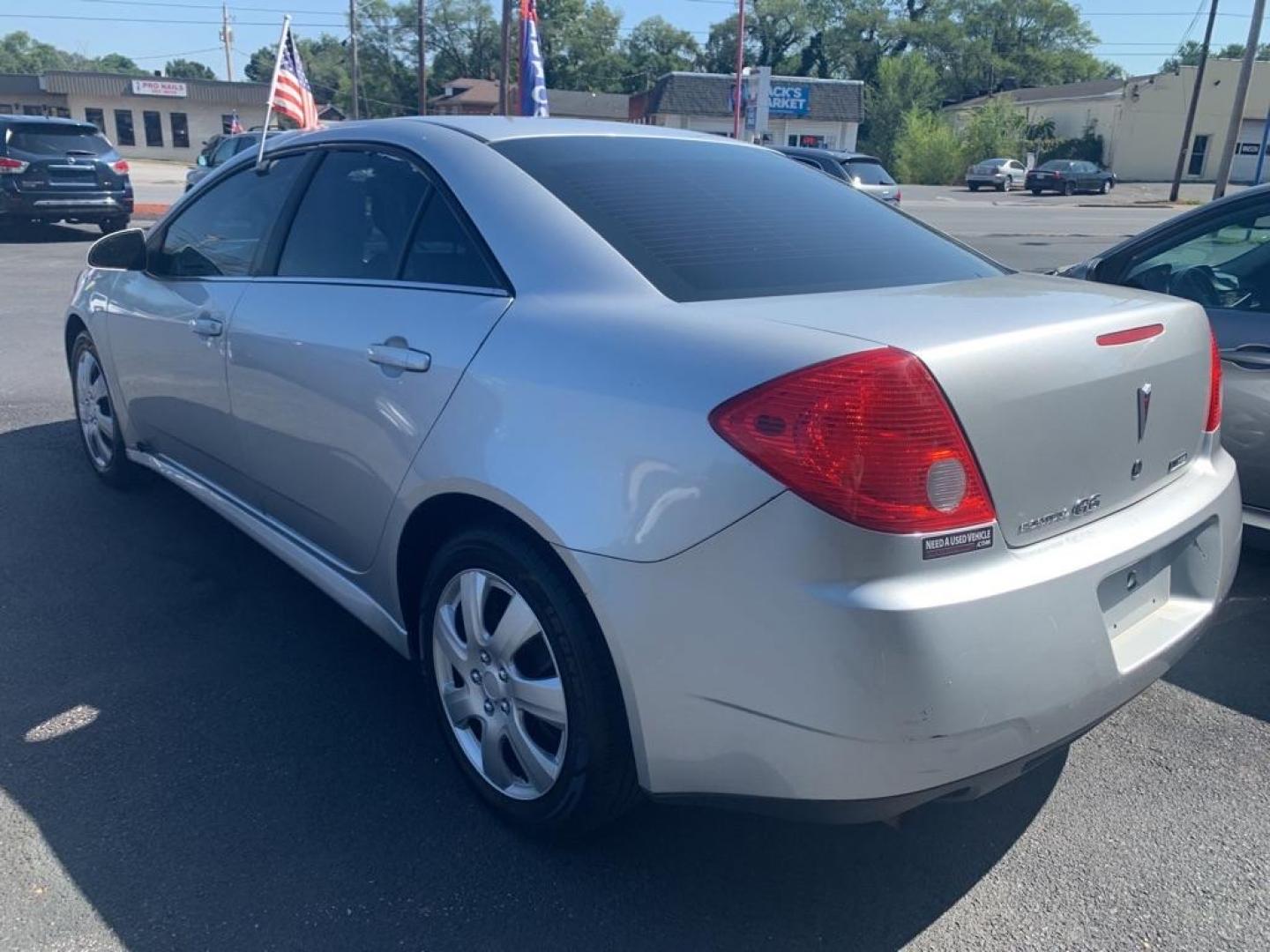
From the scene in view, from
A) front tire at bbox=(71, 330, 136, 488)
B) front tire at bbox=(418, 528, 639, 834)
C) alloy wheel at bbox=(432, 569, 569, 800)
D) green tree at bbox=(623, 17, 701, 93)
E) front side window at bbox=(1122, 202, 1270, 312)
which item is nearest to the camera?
front tire at bbox=(418, 528, 639, 834)

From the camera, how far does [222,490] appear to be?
3910mm

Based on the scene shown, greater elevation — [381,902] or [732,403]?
[732,403]

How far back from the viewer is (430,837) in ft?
8.63

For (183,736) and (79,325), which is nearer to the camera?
(183,736)

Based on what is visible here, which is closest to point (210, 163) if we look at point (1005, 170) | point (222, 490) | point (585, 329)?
point (222, 490)

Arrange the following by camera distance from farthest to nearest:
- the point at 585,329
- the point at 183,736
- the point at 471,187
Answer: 1. the point at 183,736
2. the point at 471,187
3. the point at 585,329

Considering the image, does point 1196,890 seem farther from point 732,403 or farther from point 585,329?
point 585,329

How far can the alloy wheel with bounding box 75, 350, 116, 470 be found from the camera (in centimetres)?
490

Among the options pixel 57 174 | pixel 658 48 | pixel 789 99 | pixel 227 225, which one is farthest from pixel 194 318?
pixel 658 48

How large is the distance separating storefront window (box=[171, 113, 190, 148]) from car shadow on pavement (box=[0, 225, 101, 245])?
44.2 metres

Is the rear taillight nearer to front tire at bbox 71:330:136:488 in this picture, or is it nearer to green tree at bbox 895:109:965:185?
front tire at bbox 71:330:136:488

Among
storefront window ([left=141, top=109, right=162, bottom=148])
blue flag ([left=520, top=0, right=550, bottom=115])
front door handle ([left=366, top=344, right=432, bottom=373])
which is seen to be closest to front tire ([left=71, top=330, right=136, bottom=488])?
front door handle ([left=366, top=344, right=432, bottom=373])

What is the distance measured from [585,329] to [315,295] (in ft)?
4.03

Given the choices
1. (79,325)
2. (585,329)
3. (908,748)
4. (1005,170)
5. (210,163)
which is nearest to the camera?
(908,748)
